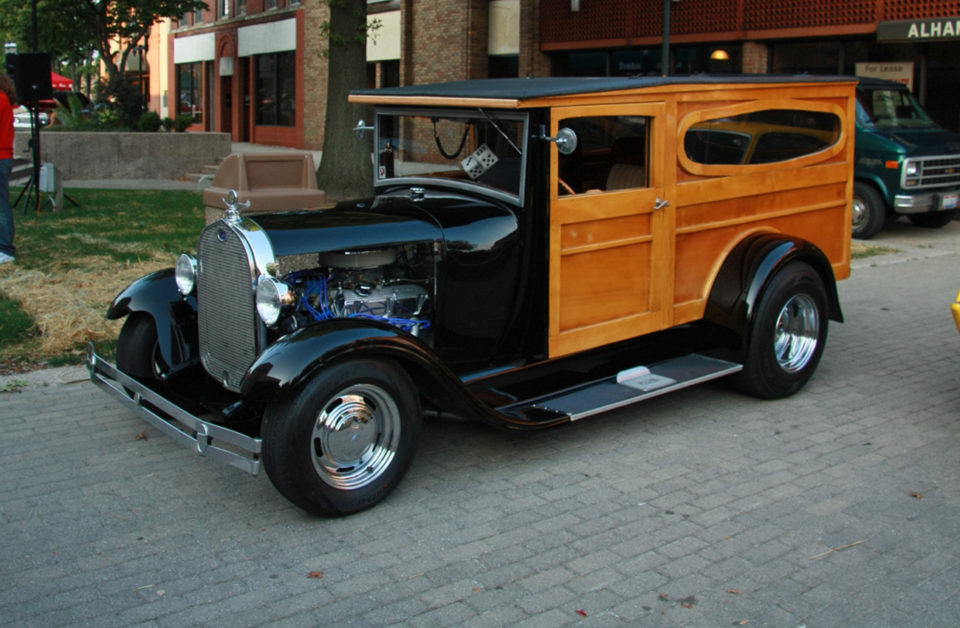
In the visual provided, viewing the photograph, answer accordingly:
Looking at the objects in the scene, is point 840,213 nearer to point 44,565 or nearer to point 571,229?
point 571,229

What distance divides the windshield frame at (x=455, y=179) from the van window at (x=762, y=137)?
110cm

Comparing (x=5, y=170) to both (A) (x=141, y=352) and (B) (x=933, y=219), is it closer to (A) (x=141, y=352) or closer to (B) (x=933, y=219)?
(A) (x=141, y=352)

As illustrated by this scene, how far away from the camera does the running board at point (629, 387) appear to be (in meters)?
4.79

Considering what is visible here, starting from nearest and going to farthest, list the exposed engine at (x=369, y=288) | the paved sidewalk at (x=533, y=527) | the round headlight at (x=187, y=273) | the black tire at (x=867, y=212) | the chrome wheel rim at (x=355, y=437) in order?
1. the paved sidewalk at (x=533, y=527)
2. the chrome wheel rim at (x=355, y=437)
3. the exposed engine at (x=369, y=288)
4. the round headlight at (x=187, y=273)
5. the black tire at (x=867, y=212)

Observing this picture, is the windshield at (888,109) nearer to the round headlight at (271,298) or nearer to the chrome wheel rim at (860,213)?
the chrome wheel rim at (860,213)

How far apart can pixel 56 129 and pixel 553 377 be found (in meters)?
17.8

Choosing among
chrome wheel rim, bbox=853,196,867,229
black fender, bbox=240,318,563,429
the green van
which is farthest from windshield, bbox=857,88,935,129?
black fender, bbox=240,318,563,429

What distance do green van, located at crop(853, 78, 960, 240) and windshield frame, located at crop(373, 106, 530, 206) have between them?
9.28m

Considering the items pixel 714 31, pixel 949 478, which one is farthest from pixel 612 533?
pixel 714 31

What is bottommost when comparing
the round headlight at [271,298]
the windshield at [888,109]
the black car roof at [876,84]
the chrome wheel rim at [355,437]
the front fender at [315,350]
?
the chrome wheel rim at [355,437]

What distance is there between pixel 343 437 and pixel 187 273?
1.44m

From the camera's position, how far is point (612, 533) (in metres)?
4.02

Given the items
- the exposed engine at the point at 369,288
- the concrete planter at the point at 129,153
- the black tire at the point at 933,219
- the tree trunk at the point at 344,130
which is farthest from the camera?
the concrete planter at the point at 129,153

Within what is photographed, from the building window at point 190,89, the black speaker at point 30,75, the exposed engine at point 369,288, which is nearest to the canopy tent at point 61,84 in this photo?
the building window at point 190,89
